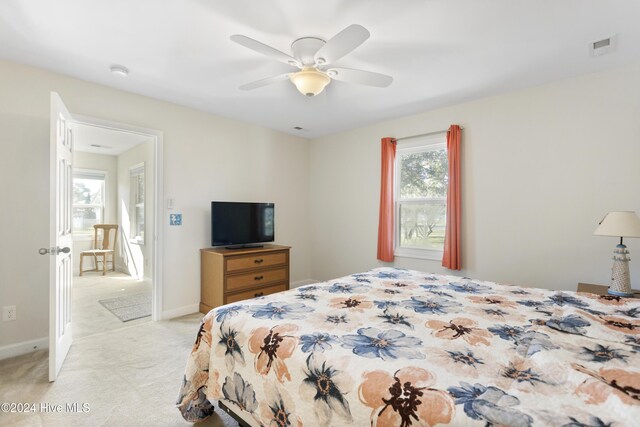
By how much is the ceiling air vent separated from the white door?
3.86 metres

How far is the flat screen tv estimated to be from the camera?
375 centimetres

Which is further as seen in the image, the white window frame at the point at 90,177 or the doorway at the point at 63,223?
the white window frame at the point at 90,177

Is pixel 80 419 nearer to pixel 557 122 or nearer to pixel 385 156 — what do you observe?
pixel 385 156

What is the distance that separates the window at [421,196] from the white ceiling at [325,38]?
73 centimetres

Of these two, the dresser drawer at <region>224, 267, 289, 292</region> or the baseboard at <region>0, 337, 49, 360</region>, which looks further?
the dresser drawer at <region>224, 267, 289, 292</region>

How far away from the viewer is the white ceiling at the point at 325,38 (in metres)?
1.88

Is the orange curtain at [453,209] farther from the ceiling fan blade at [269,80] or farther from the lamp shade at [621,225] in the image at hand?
the ceiling fan blade at [269,80]

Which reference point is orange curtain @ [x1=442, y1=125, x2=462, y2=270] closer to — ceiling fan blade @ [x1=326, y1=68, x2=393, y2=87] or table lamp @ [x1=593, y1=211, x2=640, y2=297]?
table lamp @ [x1=593, y1=211, x2=640, y2=297]

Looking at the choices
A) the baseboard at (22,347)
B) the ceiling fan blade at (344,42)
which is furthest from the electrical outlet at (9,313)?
the ceiling fan blade at (344,42)

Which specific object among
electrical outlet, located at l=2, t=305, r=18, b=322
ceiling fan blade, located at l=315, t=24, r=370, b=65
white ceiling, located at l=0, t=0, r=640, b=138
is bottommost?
electrical outlet, located at l=2, t=305, r=18, b=322

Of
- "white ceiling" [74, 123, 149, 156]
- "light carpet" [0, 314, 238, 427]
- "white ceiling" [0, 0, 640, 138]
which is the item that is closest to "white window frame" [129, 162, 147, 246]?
"white ceiling" [74, 123, 149, 156]

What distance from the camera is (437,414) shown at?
890 mm

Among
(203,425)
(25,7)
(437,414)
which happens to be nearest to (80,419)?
(203,425)

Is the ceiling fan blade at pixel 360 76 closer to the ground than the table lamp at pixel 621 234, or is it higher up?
higher up
